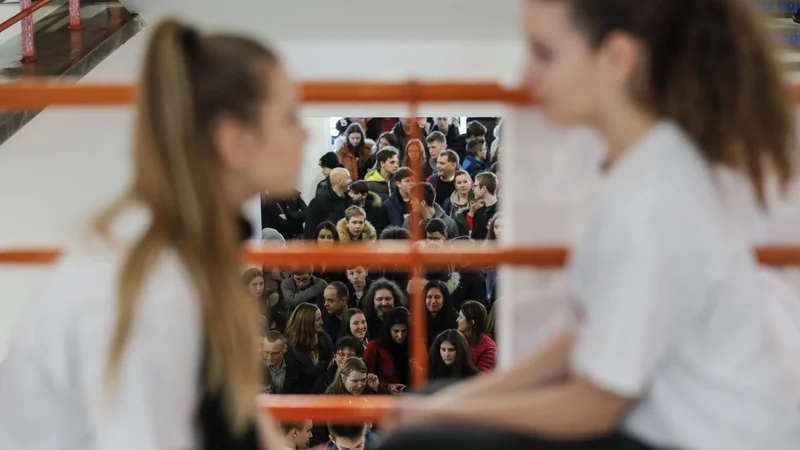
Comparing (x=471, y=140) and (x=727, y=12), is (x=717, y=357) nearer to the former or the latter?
(x=727, y=12)

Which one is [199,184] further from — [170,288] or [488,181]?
[488,181]

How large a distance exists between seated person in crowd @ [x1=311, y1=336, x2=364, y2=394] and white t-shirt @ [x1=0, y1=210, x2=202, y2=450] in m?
2.40

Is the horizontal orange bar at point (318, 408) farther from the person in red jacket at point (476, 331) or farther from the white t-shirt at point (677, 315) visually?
the person in red jacket at point (476, 331)

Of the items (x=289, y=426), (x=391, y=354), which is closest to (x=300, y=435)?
(x=289, y=426)

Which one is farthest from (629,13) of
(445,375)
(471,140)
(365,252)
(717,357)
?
(471,140)

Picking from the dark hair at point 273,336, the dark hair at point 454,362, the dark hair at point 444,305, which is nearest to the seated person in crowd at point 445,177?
the dark hair at point 444,305

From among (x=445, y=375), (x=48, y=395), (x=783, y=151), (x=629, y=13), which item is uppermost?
(x=629, y=13)

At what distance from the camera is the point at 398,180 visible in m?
4.44

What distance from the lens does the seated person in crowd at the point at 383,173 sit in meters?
4.69

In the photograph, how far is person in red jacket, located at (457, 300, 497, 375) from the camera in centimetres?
347

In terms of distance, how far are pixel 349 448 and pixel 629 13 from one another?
2040 millimetres

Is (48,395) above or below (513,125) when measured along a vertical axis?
below

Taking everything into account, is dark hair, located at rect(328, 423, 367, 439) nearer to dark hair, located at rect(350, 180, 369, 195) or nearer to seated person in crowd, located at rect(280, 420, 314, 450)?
seated person in crowd, located at rect(280, 420, 314, 450)

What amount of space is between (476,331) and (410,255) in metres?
2.07
